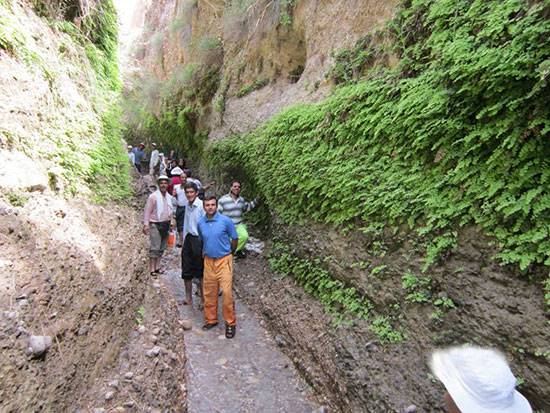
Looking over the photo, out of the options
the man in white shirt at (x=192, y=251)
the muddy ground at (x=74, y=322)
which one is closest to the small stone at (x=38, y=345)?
the muddy ground at (x=74, y=322)

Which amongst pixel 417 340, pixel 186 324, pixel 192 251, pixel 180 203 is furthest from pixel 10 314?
pixel 180 203

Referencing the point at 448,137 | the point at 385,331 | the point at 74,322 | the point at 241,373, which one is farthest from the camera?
the point at 241,373

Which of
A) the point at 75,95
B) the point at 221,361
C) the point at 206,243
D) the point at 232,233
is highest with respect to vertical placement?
the point at 75,95

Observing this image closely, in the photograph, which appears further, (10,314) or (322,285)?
(322,285)

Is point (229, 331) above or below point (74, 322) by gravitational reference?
below

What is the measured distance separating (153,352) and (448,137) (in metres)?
4.46

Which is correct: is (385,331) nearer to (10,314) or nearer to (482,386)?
(482,386)

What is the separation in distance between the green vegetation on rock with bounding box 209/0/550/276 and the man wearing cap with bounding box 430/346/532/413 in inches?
61.7

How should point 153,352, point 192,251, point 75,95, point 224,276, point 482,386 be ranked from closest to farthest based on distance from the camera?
1. point 482,386
2. point 153,352
3. point 224,276
4. point 192,251
5. point 75,95

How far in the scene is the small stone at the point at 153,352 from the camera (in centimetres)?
444

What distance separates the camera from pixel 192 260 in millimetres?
6547

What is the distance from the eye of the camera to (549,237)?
118 inches

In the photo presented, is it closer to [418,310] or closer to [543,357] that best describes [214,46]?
[418,310]

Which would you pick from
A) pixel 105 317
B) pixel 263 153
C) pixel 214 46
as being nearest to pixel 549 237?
pixel 105 317
